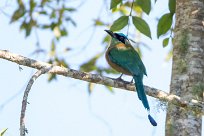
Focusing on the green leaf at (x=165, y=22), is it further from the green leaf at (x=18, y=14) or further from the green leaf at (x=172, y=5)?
the green leaf at (x=18, y=14)

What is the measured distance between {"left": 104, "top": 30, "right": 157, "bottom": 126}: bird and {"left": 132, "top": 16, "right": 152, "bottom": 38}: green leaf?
1.02 ft

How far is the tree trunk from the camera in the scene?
394 cm

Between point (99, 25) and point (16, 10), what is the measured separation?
964mm

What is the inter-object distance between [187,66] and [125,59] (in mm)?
1349

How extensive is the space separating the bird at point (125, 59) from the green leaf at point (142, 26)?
312 millimetres

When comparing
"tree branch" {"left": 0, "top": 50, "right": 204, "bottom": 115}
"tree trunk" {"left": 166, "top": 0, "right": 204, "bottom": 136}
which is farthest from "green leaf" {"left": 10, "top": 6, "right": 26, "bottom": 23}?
"tree branch" {"left": 0, "top": 50, "right": 204, "bottom": 115}

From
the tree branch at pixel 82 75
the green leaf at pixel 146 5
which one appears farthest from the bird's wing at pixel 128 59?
the tree branch at pixel 82 75

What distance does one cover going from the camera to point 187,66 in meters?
4.08

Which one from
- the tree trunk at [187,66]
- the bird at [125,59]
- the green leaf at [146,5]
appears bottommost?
the bird at [125,59]

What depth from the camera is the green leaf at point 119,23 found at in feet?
15.5

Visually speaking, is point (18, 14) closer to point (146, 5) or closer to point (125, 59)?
point (125, 59)

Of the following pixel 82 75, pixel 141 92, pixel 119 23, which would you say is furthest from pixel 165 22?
pixel 82 75

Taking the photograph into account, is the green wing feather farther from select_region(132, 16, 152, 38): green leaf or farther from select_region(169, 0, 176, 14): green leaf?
select_region(169, 0, 176, 14): green leaf

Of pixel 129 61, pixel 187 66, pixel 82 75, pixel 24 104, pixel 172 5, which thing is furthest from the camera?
pixel 129 61
